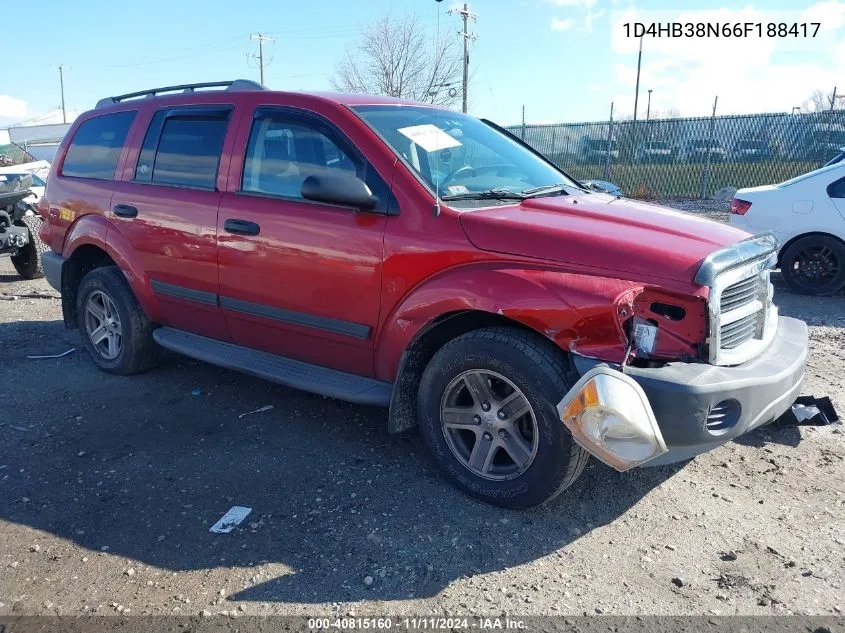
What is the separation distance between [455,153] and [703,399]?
195 cm

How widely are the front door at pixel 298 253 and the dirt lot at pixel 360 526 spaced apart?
A: 2.12ft

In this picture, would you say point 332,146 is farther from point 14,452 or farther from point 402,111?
point 14,452

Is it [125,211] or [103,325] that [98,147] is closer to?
[125,211]

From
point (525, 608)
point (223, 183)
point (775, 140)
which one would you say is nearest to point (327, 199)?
point (223, 183)

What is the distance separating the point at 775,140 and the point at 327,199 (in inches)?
697

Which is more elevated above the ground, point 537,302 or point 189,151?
point 189,151

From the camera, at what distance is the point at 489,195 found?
144 inches

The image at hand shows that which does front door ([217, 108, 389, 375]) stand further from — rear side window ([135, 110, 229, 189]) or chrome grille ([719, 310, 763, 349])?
chrome grille ([719, 310, 763, 349])

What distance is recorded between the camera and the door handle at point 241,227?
399 cm

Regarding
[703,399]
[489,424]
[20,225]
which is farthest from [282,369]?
[20,225]

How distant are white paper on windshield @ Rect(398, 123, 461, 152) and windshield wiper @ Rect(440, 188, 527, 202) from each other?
1.31 ft

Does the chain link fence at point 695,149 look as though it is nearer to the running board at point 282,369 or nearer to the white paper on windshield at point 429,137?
the white paper on windshield at point 429,137

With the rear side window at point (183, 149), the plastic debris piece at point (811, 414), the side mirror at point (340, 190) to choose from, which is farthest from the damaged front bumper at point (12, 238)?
the plastic debris piece at point (811, 414)

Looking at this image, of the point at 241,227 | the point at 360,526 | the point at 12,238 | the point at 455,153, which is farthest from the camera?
the point at 12,238
